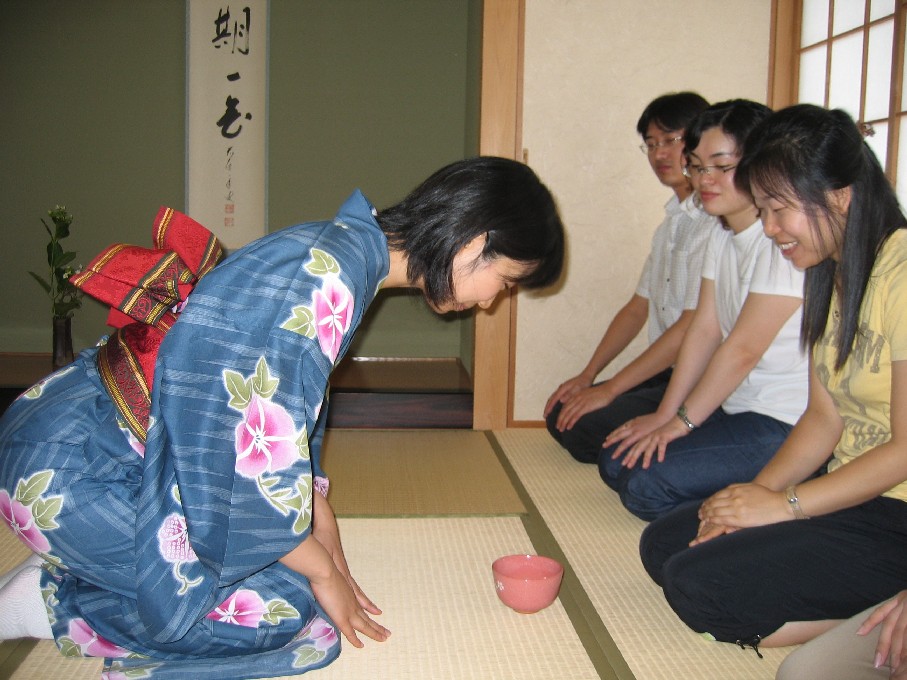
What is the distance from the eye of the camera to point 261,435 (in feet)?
4.47

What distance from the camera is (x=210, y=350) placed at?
136cm

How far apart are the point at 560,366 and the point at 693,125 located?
53.5 inches

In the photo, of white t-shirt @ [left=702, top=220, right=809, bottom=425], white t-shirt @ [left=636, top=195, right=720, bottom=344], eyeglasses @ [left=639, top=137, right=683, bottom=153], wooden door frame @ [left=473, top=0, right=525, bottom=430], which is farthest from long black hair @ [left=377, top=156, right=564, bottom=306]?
wooden door frame @ [left=473, top=0, right=525, bottom=430]

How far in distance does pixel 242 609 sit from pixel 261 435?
1.27ft

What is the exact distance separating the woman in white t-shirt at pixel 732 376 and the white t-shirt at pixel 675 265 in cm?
33

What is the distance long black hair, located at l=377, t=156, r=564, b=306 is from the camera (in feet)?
4.89

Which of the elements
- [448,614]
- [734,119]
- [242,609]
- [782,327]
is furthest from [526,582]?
[734,119]

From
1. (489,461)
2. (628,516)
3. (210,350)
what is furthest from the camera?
(489,461)

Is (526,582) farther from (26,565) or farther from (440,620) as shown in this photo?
(26,565)

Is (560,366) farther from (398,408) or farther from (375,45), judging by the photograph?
(375,45)

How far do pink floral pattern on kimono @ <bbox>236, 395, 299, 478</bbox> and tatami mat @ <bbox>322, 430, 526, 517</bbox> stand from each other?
1076mm

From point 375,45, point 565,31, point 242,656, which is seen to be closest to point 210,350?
point 242,656

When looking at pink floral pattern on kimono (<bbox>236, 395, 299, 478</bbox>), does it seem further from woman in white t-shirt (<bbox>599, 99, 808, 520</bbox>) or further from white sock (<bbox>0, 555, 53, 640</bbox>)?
woman in white t-shirt (<bbox>599, 99, 808, 520</bbox>)

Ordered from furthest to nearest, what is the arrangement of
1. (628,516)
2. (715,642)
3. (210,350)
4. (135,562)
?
(628,516), (715,642), (135,562), (210,350)
